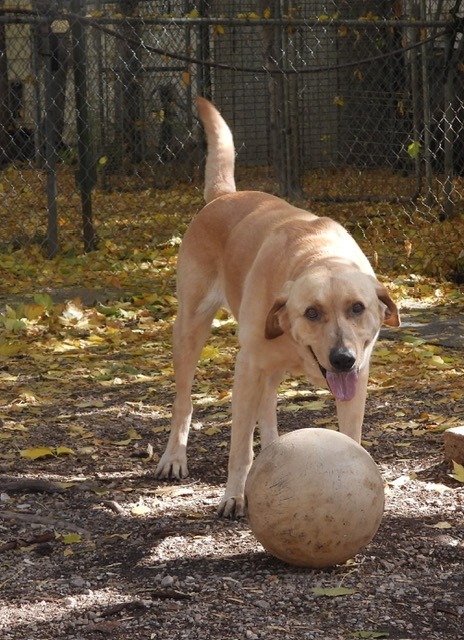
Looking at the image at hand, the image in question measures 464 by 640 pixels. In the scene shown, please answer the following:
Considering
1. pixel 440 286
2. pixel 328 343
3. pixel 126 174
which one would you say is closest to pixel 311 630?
pixel 328 343

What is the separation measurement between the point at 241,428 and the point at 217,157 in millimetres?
1687

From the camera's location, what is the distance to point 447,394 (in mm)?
6023

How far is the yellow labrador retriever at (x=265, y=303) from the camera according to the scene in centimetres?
378

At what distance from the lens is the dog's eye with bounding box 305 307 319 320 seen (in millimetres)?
3767

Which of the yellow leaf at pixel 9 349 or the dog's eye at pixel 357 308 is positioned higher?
the dog's eye at pixel 357 308

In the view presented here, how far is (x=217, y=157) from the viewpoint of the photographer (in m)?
5.38

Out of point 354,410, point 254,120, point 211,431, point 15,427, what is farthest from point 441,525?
point 254,120

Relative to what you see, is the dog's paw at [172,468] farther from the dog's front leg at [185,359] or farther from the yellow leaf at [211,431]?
the yellow leaf at [211,431]

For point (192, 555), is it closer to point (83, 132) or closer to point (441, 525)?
point (441, 525)


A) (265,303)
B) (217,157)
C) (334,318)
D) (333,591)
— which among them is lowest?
(333,591)

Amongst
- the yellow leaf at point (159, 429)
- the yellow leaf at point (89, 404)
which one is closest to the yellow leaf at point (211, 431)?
the yellow leaf at point (159, 429)

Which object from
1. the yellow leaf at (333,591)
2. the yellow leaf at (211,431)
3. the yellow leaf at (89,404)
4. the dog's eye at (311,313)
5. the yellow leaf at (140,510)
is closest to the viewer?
the yellow leaf at (333,591)

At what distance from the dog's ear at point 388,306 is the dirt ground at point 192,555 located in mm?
758

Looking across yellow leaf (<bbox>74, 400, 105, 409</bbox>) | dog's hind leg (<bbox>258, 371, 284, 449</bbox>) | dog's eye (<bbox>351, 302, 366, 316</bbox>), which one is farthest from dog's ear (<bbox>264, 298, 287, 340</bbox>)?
yellow leaf (<bbox>74, 400, 105, 409</bbox>)
